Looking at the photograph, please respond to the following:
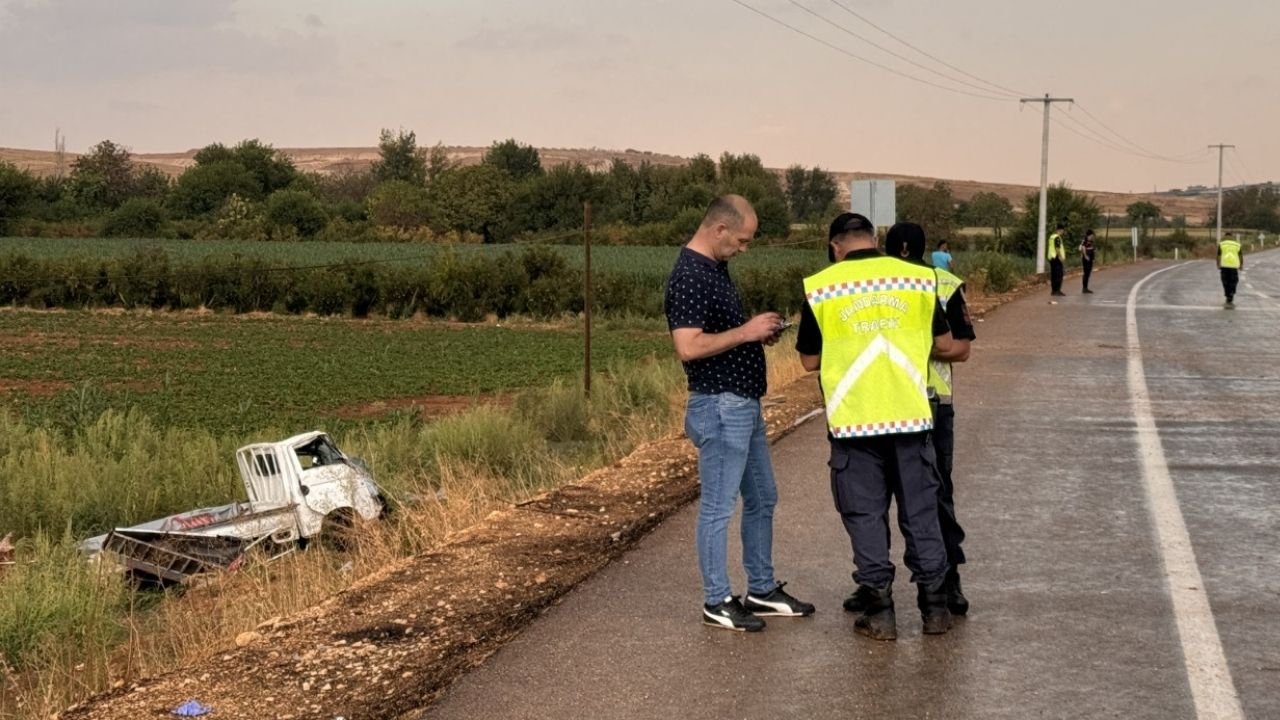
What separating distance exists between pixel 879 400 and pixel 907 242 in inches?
31.7

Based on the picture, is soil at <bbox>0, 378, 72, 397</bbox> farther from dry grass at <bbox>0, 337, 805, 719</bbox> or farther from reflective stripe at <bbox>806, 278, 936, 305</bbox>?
reflective stripe at <bbox>806, 278, 936, 305</bbox>

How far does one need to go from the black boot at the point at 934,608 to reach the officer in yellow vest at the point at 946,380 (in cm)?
22

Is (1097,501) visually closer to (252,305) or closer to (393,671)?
(393,671)

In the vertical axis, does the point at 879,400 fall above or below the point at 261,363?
above

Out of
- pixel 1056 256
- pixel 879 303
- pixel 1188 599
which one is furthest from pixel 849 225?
pixel 1056 256

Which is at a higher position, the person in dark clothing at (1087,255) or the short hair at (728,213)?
the short hair at (728,213)

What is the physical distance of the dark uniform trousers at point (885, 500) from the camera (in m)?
6.21

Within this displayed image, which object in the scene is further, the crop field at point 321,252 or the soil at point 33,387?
the crop field at point 321,252

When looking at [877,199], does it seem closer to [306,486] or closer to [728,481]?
[306,486]

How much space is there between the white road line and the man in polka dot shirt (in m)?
1.69

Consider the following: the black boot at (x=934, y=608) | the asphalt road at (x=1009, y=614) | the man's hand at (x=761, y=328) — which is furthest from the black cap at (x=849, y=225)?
the asphalt road at (x=1009, y=614)

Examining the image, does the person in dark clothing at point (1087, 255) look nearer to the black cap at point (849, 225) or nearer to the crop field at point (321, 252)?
the crop field at point (321, 252)

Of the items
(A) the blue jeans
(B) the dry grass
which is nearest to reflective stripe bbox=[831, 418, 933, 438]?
(A) the blue jeans

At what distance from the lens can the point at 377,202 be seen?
114562 mm
